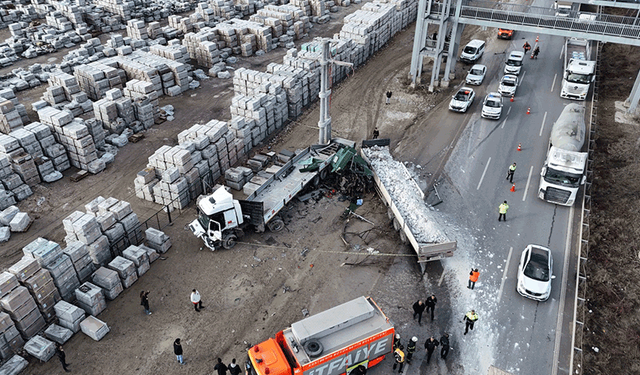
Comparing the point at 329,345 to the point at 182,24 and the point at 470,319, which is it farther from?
the point at 182,24

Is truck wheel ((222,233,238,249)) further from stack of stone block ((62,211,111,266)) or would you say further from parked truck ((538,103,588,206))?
parked truck ((538,103,588,206))

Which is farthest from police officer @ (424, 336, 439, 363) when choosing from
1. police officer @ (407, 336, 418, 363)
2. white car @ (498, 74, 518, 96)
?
white car @ (498, 74, 518, 96)

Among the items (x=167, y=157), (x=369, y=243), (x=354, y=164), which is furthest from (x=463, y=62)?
(x=167, y=157)

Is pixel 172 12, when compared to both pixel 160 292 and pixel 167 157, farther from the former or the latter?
pixel 160 292

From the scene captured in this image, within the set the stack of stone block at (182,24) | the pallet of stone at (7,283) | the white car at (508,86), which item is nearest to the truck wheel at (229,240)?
the pallet of stone at (7,283)

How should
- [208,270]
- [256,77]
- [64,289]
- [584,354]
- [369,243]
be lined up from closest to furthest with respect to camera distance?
[584,354] < [64,289] < [208,270] < [369,243] < [256,77]

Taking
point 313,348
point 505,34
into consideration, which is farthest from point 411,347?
point 505,34
